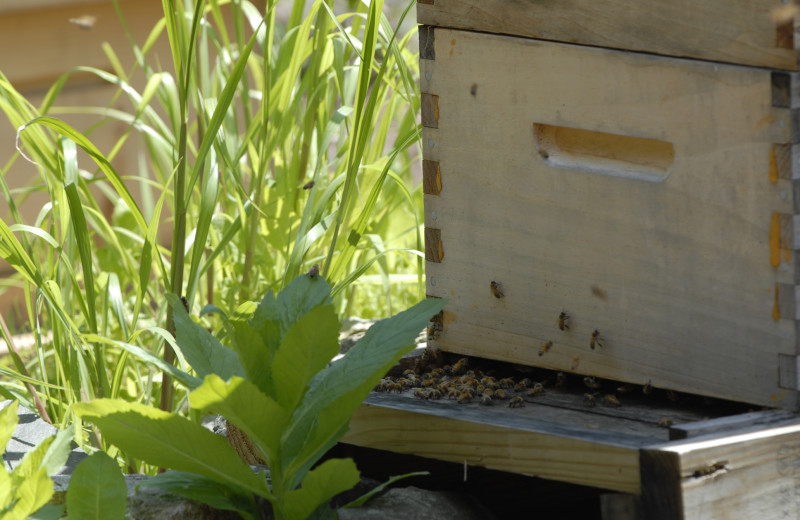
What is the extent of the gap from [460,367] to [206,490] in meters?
0.54

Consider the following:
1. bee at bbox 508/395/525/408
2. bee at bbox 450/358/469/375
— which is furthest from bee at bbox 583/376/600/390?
bee at bbox 450/358/469/375

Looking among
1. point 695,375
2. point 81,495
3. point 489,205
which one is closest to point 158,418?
point 81,495

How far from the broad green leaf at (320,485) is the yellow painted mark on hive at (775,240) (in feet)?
2.09

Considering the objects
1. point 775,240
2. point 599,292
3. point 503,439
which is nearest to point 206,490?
point 503,439

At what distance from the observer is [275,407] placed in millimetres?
1307

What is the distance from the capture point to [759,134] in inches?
53.5

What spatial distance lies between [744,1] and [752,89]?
0.12 meters

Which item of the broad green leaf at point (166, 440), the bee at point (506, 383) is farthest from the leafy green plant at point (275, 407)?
the bee at point (506, 383)

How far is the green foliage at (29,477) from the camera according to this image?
4.10ft

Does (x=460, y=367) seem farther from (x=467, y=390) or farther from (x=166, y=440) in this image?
(x=166, y=440)

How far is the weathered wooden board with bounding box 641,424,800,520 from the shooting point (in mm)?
1265

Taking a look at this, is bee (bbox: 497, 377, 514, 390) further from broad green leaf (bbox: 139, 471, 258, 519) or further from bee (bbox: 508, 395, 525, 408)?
broad green leaf (bbox: 139, 471, 258, 519)

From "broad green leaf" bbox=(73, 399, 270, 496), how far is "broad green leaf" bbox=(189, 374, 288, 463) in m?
0.05

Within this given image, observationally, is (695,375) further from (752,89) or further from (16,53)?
(16,53)
